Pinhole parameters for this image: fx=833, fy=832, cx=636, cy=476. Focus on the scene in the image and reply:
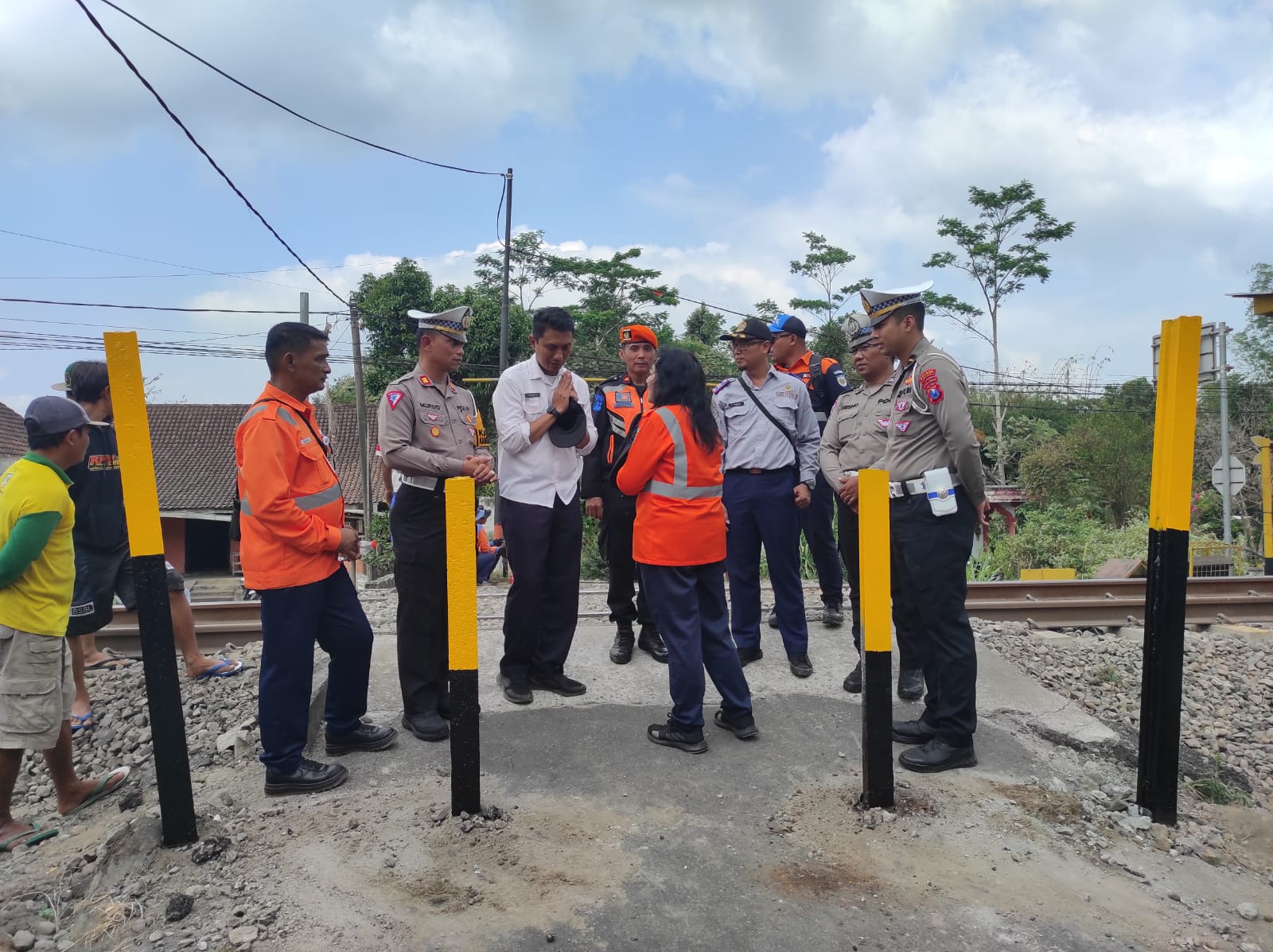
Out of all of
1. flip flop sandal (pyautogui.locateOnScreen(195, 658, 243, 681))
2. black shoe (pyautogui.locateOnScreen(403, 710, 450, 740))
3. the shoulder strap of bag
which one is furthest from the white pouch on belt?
flip flop sandal (pyautogui.locateOnScreen(195, 658, 243, 681))

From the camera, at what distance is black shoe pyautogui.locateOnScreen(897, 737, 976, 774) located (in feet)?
12.1

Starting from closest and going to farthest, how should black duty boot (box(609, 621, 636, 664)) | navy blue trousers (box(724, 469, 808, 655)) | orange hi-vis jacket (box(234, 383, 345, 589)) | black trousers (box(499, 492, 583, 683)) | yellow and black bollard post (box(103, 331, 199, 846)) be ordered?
yellow and black bollard post (box(103, 331, 199, 846))
orange hi-vis jacket (box(234, 383, 345, 589))
black trousers (box(499, 492, 583, 683))
navy blue trousers (box(724, 469, 808, 655))
black duty boot (box(609, 621, 636, 664))

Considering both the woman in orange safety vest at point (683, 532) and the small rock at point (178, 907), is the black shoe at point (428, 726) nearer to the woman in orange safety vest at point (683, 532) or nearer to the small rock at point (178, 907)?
the woman in orange safety vest at point (683, 532)

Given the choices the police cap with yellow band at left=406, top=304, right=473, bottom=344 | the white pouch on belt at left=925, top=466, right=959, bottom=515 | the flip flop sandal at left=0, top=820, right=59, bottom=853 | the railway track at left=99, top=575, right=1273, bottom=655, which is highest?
the police cap with yellow band at left=406, top=304, right=473, bottom=344

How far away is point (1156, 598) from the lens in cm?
334

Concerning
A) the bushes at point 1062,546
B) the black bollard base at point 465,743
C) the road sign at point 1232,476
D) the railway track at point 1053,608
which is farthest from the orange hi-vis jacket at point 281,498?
the road sign at point 1232,476

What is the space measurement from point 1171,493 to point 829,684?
213cm

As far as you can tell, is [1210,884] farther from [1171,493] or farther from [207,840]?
[207,840]

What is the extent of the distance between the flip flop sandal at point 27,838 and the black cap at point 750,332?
4.08 metres

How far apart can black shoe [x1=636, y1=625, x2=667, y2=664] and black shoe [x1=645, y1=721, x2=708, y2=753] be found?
1.13 meters

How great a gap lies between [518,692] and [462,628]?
4.94 feet

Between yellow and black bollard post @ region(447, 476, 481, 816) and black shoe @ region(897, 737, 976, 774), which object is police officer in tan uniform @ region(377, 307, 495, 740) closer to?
yellow and black bollard post @ region(447, 476, 481, 816)

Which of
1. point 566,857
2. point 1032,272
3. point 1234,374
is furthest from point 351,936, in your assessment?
point 1234,374

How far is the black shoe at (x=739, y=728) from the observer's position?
401cm
